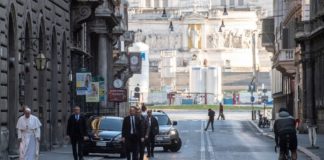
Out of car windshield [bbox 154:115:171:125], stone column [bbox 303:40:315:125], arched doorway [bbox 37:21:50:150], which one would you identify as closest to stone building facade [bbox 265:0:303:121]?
stone column [bbox 303:40:315:125]

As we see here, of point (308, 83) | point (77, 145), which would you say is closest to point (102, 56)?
point (308, 83)

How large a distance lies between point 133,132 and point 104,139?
1037 centimetres

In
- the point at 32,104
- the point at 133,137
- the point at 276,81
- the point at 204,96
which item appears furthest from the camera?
the point at 204,96

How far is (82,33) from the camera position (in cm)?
6288

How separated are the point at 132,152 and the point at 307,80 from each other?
139 ft

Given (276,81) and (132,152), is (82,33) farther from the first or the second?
(276,81)

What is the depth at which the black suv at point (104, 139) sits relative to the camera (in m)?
41.2

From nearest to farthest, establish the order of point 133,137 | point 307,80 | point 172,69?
point 133,137
point 307,80
point 172,69

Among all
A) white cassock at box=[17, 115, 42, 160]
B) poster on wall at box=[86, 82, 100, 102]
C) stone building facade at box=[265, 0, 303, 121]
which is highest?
stone building facade at box=[265, 0, 303, 121]

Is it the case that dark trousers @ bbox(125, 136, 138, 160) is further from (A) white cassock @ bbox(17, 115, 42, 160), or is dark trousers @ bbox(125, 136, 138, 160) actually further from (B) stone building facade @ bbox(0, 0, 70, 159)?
(B) stone building facade @ bbox(0, 0, 70, 159)

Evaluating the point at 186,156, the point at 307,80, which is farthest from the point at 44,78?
the point at 307,80

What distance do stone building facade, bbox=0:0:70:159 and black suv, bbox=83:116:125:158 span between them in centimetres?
224

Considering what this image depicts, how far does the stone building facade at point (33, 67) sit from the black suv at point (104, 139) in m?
2.24

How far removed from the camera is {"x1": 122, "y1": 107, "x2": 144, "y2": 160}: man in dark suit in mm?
31109
